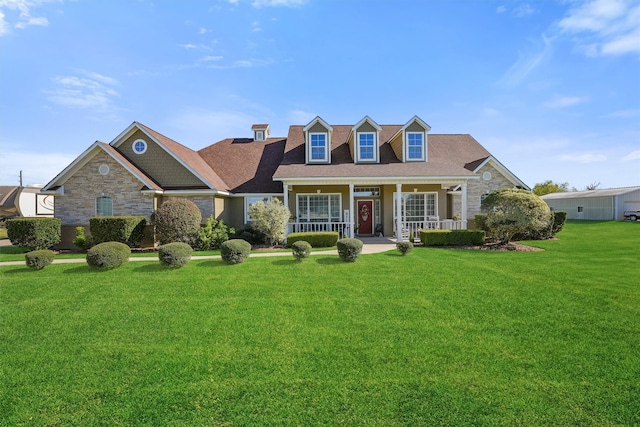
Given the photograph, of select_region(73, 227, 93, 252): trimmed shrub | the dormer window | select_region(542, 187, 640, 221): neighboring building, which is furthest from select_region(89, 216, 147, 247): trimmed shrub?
select_region(542, 187, 640, 221): neighboring building

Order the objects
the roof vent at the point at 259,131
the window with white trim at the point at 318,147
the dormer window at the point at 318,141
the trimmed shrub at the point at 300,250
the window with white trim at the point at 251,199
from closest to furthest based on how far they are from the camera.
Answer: the trimmed shrub at the point at 300,250
the window with white trim at the point at 251,199
the dormer window at the point at 318,141
the window with white trim at the point at 318,147
the roof vent at the point at 259,131

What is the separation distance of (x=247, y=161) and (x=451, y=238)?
46.9 ft

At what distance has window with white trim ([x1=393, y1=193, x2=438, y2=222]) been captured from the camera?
65.7ft

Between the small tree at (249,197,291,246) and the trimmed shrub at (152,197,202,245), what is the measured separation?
2.98m

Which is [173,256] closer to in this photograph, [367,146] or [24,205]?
[367,146]

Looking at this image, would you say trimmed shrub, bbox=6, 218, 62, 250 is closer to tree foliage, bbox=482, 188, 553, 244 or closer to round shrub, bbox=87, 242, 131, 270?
round shrub, bbox=87, 242, 131, 270

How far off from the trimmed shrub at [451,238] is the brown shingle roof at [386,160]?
10.8 ft

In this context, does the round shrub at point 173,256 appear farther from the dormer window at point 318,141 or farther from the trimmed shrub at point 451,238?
the trimmed shrub at point 451,238

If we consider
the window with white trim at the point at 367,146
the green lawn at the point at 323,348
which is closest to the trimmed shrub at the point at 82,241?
the green lawn at the point at 323,348

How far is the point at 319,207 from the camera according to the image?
66.0 feet

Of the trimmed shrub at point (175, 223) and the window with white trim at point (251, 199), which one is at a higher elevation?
the window with white trim at point (251, 199)

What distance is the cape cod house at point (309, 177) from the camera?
16.7 metres

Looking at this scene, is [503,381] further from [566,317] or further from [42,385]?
[42,385]

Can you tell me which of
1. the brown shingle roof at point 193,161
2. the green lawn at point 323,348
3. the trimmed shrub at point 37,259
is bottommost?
the green lawn at point 323,348
